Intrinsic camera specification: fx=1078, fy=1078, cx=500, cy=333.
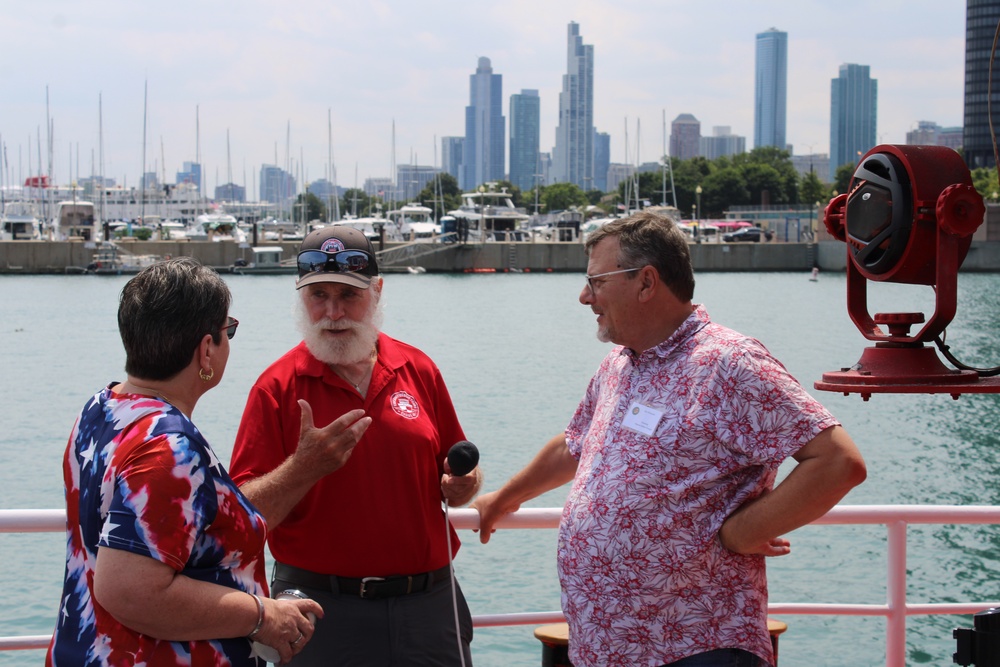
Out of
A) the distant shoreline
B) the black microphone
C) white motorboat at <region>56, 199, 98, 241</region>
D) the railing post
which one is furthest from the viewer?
white motorboat at <region>56, 199, 98, 241</region>

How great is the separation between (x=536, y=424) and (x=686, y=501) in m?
21.5

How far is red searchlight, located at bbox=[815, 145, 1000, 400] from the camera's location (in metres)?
2.27

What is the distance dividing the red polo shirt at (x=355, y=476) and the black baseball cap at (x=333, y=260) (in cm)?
25

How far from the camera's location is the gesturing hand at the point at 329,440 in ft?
9.72

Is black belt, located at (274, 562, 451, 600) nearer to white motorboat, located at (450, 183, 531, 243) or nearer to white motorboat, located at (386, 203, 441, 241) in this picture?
white motorboat, located at (450, 183, 531, 243)

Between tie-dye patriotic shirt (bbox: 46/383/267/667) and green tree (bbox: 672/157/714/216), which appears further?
green tree (bbox: 672/157/714/216)

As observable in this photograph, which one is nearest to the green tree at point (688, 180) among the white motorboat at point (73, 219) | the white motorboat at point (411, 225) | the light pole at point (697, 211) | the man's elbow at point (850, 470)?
the light pole at point (697, 211)

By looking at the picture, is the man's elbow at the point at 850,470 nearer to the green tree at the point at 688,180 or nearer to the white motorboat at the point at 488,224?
the white motorboat at the point at 488,224

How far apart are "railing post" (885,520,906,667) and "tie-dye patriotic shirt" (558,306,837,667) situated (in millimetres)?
786

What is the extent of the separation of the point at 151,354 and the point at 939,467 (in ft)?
64.8

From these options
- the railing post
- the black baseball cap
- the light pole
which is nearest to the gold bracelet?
the black baseball cap

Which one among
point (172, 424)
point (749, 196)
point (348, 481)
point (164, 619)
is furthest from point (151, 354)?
point (749, 196)

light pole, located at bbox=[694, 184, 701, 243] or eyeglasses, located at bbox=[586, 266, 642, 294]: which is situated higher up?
light pole, located at bbox=[694, 184, 701, 243]

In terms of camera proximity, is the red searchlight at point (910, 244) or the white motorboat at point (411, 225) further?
the white motorboat at point (411, 225)
